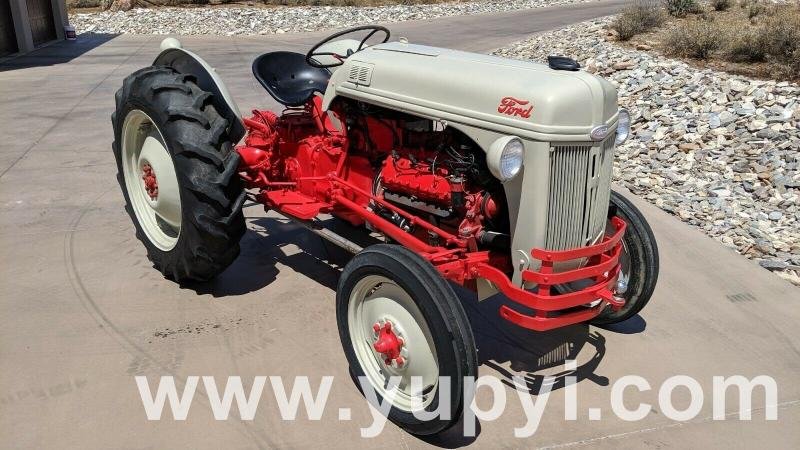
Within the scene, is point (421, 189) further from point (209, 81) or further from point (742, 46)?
point (742, 46)

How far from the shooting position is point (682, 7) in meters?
14.3

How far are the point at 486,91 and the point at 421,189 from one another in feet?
2.11

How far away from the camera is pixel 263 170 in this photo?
467cm

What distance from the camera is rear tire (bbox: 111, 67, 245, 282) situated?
4.06 meters

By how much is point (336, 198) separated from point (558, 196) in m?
1.47

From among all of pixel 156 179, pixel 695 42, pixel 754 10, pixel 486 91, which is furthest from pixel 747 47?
pixel 156 179

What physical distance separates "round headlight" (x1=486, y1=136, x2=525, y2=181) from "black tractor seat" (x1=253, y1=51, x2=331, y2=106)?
1.95 m

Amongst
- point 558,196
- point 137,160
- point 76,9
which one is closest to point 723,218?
point 558,196

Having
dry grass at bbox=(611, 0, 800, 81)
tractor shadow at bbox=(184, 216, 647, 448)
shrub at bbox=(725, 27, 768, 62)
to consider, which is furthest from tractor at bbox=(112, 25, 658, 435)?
shrub at bbox=(725, 27, 768, 62)

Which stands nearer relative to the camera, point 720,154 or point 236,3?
point 720,154

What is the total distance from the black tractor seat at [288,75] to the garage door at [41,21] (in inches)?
594

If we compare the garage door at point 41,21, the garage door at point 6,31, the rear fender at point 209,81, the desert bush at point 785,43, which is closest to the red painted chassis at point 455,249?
the rear fender at point 209,81

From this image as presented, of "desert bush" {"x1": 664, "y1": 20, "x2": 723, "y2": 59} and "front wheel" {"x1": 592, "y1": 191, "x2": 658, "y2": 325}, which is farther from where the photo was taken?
"desert bush" {"x1": 664, "y1": 20, "x2": 723, "y2": 59}

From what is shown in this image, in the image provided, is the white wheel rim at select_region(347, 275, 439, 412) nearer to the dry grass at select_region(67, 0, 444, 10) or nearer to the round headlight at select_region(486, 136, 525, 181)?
the round headlight at select_region(486, 136, 525, 181)
